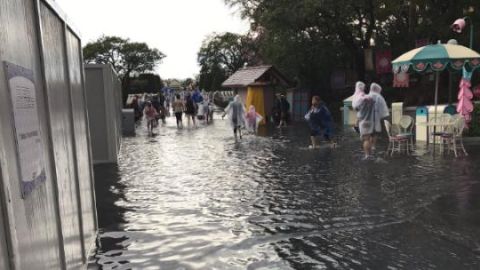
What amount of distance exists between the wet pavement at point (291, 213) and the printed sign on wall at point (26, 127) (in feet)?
7.92

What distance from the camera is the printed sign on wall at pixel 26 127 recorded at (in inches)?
92.0

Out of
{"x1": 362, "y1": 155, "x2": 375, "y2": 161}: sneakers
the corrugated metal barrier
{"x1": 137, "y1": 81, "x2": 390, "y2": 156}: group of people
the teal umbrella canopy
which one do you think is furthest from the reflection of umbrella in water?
the corrugated metal barrier

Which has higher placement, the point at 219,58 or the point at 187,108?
the point at 219,58

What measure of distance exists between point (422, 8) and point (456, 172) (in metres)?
16.3

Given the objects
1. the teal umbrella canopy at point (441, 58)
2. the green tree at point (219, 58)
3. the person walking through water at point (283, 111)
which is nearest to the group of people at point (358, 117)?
the person walking through water at point (283, 111)

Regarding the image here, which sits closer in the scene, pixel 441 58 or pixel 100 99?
pixel 100 99

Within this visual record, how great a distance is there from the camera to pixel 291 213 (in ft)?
21.9

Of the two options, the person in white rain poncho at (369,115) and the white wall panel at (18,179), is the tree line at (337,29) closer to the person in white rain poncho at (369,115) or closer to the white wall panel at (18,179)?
the person in white rain poncho at (369,115)

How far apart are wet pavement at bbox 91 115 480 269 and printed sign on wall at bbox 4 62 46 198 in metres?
2.41

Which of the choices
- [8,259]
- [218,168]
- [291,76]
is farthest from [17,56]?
[291,76]

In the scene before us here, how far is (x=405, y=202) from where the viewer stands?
7.11 metres

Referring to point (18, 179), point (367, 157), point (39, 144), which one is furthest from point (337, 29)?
point (18, 179)

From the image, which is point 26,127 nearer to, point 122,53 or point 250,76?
point 250,76

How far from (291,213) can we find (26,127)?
4719 mm
